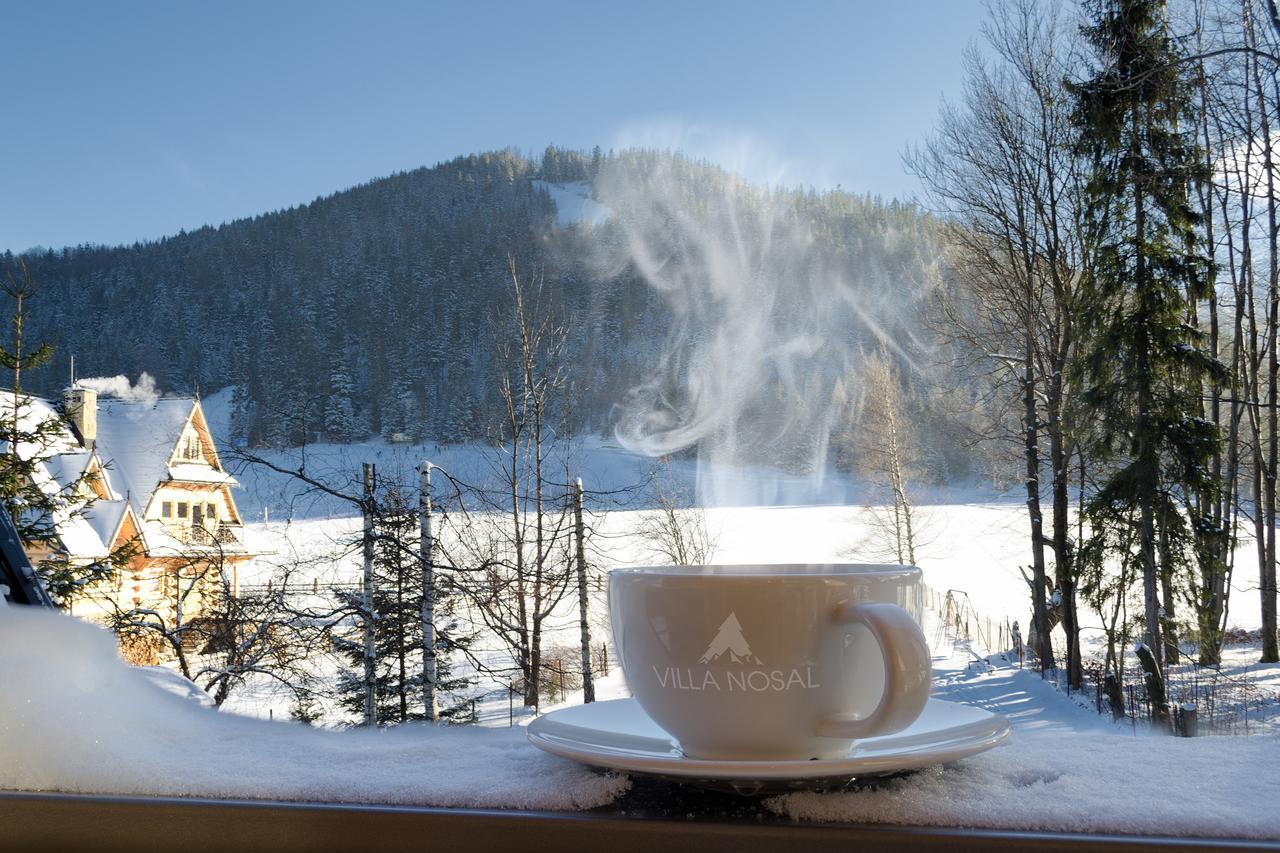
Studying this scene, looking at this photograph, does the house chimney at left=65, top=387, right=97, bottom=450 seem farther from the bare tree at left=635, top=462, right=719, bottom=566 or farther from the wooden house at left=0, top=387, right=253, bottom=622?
the bare tree at left=635, top=462, right=719, bottom=566

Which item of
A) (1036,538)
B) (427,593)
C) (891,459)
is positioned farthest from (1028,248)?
(427,593)

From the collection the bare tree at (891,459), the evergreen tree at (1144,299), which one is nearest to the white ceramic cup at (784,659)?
the evergreen tree at (1144,299)

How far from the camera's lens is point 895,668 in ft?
0.74

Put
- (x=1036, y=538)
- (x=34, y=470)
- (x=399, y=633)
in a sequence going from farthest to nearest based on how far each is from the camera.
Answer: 1. (x=1036, y=538)
2. (x=399, y=633)
3. (x=34, y=470)

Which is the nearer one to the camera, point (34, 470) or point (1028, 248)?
point (34, 470)

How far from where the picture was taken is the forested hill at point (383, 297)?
5.23 ft

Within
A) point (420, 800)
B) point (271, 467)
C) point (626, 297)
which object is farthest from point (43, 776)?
point (626, 297)

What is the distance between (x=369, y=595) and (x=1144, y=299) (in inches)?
65.4

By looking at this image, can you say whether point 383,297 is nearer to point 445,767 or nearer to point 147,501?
point 147,501

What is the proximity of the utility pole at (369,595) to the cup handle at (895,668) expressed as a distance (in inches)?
67.7

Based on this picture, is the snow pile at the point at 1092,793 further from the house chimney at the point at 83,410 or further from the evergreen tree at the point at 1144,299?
the house chimney at the point at 83,410

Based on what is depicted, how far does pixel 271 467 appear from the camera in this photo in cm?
198

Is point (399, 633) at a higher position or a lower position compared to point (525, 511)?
lower

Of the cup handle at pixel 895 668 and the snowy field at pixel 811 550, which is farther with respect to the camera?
the snowy field at pixel 811 550
